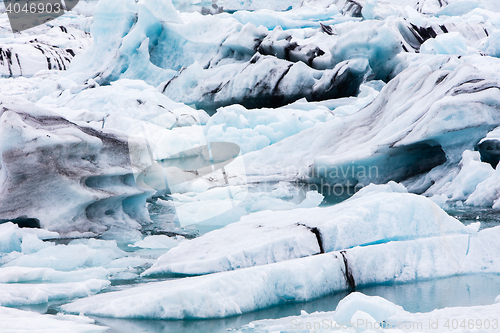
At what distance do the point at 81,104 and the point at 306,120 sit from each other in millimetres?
4604

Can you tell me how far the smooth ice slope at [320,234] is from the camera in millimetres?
2694

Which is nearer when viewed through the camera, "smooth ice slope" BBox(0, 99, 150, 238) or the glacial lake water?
the glacial lake water

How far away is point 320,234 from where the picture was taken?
274 centimetres

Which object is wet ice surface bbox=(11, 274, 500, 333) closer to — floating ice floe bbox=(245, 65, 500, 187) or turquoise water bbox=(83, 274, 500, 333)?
turquoise water bbox=(83, 274, 500, 333)

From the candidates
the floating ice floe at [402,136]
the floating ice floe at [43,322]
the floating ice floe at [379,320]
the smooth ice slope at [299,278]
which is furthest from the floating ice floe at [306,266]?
the floating ice floe at [402,136]

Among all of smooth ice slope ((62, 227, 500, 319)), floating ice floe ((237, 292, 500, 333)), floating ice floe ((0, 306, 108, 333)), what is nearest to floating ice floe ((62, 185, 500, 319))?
smooth ice slope ((62, 227, 500, 319))

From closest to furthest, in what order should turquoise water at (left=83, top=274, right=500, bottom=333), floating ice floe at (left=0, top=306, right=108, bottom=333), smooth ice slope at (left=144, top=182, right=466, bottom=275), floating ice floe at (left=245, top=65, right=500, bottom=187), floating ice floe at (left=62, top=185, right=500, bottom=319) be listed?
floating ice floe at (left=0, top=306, right=108, bottom=333), turquoise water at (left=83, top=274, right=500, bottom=333), floating ice floe at (left=62, top=185, right=500, bottom=319), smooth ice slope at (left=144, top=182, right=466, bottom=275), floating ice floe at (left=245, top=65, right=500, bottom=187)

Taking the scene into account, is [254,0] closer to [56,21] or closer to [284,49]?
[56,21]

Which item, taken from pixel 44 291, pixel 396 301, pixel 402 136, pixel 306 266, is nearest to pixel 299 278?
pixel 306 266

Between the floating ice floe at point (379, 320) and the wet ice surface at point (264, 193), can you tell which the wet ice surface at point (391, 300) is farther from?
the floating ice floe at point (379, 320)

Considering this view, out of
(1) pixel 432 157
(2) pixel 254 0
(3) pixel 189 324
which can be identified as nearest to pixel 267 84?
(1) pixel 432 157

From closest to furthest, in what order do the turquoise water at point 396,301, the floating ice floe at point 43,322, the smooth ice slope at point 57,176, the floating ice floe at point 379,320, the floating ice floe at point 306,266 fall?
the floating ice floe at point 379,320, the floating ice floe at point 43,322, the turquoise water at point 396,301, the floating ice floe at point 306,266, the smooth ice slope at point 57,176

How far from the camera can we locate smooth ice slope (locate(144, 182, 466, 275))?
2694 mm

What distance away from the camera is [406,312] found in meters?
2.11
